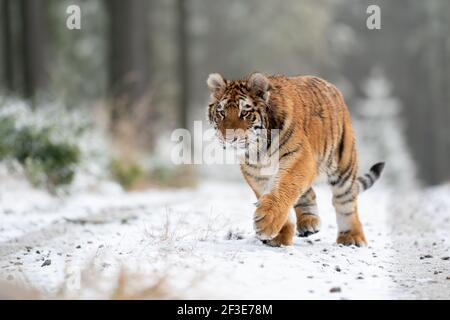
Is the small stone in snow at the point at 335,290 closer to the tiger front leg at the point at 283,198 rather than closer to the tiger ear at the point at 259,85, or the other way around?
the tiger front leg at the point at 283,198

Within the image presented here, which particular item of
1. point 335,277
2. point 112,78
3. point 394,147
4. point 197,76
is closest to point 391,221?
point 335,277

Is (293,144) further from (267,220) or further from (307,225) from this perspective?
(307,225)

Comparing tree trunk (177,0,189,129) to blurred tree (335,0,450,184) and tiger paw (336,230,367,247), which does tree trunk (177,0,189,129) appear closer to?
blurred tree (335,0,450,184)

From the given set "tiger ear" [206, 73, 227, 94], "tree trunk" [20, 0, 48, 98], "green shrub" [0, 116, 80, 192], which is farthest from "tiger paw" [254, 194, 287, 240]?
"tree trunk" [20, 0, 48, 98]

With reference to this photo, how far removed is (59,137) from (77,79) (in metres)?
20.8

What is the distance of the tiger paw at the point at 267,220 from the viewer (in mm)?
5242

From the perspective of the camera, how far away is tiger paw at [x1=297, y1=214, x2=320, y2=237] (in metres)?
6.43

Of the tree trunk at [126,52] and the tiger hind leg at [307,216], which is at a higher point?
the tree trunk at [126,52]

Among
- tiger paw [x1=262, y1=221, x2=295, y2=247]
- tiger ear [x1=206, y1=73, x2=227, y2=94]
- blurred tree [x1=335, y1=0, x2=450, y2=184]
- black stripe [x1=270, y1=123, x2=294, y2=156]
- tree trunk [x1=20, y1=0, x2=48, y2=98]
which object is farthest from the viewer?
blurred tree [x1=335, y1=0, x2=450, y2=184]

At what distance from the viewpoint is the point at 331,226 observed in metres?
7.70

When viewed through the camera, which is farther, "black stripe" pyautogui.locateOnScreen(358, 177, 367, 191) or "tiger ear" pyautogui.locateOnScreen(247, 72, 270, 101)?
"black stripe" pyautogui.locateOnScreen(358, 177, 367, 191)

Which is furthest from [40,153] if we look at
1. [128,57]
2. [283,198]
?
[128,57]

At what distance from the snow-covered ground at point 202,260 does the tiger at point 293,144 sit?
0.81ft

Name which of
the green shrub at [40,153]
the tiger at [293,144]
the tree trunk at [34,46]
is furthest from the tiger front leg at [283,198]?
the tree trunk at [34,46]
